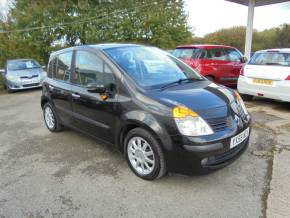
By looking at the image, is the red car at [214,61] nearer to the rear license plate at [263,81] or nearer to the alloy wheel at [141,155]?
the rear license plate at [263,81]

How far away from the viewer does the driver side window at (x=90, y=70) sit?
381 cm

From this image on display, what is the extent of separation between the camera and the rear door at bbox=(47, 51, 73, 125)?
4.61m

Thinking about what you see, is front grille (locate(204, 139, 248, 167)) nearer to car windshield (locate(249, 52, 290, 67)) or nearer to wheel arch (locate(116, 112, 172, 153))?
wheel arch (locate(116, 112, 172, 153))

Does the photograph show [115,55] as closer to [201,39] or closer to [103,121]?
[103,121]

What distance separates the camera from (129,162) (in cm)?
366

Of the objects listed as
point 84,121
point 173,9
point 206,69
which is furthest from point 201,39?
→ point 84,121

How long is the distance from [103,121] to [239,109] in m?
1.77

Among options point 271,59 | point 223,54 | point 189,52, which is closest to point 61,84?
point 271,59

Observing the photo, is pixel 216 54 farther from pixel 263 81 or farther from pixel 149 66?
pixel 149 66

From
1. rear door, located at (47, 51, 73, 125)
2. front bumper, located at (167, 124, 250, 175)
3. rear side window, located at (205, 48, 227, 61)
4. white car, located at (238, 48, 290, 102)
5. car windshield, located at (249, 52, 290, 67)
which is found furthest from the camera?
rear side window, located at (205, 48, 227, 61)

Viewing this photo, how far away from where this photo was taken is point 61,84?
477cm

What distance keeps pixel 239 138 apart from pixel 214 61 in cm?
577

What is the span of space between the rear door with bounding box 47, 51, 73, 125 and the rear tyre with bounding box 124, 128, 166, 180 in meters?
1.52

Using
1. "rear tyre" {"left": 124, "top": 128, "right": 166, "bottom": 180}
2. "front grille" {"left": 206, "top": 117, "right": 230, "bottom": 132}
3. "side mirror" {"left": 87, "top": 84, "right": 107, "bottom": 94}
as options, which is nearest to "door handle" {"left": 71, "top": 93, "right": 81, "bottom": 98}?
"side mirror" {"left": 87, "top": 84, "right": 107, "bottom": 94}
